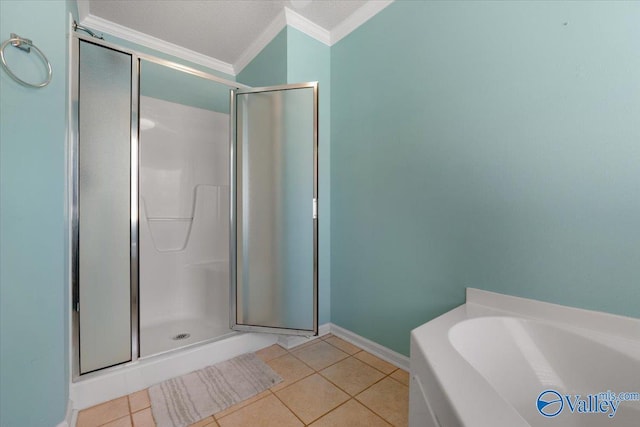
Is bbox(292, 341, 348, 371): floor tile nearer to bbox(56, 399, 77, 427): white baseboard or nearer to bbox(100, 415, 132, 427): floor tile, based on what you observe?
bbox(100, 415, 132, 427): floor tile

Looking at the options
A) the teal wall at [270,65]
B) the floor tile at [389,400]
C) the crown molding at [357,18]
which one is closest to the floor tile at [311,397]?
the floor tile at [389,400]

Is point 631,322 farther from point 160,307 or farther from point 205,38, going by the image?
point 205,38

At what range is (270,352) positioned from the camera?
1.83 m

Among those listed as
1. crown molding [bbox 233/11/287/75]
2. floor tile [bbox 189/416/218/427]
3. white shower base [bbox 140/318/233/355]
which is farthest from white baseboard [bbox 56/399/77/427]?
crown molding [bbox 233/11/287/75]

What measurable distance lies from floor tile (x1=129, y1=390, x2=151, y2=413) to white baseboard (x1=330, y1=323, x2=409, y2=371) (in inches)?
50.6

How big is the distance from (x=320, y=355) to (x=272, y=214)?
3.47 feet

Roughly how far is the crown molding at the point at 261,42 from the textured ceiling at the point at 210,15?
3 cm

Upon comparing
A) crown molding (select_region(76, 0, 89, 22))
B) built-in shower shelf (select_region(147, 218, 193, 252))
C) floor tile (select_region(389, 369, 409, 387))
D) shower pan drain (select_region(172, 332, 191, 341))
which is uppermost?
crown molding (select_region(76, 0, 89, 22))

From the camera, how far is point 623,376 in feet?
2.70

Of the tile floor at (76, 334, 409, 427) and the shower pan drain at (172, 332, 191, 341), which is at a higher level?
the shower pan drain at (172, 332, 191, 341)

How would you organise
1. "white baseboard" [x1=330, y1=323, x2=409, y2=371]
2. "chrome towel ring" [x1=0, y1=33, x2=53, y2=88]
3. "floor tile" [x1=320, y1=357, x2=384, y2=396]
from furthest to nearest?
"white baseboard" [x1=330, y1=323, x2=409, y2=371]
"floor tile" [x1=320, y1=357, x2=384, y2=396]
"chrome towel ring" [x1=0, y1=33, x2=53, y2=88]

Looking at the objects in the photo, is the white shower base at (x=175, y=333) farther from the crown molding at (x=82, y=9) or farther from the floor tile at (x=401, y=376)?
the crown molding at (x=82, y=9)

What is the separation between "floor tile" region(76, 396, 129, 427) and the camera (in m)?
1.20

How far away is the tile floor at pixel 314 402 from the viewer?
1.21 m
